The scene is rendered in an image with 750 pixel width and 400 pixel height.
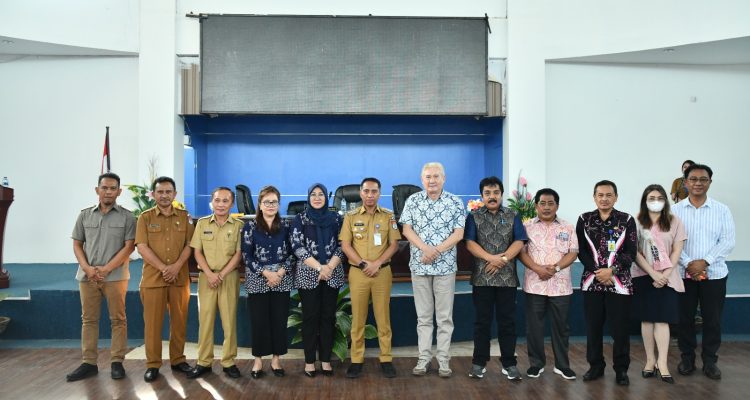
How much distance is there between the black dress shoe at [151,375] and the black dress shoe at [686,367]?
379 centimetres

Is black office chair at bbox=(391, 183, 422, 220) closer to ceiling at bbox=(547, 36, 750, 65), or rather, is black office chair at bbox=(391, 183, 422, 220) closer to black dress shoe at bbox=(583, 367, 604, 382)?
ceiling at bbox=(547, 36, 750, 65)

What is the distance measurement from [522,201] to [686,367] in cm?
440

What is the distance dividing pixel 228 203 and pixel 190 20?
5.43 metres

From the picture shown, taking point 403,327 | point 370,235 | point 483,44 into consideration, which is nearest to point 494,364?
point 403,327

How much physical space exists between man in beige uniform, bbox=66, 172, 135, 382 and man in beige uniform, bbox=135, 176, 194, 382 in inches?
8.1

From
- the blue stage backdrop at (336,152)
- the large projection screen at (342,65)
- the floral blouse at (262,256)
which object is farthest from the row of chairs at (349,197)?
the floral blouse at (262,256)

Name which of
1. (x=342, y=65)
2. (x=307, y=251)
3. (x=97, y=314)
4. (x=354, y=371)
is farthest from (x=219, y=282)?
(x=342, y=65)

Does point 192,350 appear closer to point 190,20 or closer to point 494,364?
point 494,364

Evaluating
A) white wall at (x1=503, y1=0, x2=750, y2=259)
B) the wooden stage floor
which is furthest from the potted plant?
white wall at (x1=503, y1=0, x2=750, y2=259)

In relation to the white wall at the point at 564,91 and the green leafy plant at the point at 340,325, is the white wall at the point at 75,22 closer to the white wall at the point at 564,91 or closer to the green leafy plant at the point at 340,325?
the green leafy plant at the point at 340,325

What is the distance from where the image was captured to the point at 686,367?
13.5 ft

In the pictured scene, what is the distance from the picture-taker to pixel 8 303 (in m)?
5.21

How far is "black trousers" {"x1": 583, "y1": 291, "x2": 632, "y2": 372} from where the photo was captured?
383 cm

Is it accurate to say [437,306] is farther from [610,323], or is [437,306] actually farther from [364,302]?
[610,323]
